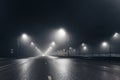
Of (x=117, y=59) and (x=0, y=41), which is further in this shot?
(x=0, y=41)

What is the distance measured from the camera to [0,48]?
88.2 metres

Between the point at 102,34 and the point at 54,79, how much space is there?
6972 centimetres

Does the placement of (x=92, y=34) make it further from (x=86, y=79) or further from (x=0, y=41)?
(x=86, y=79)

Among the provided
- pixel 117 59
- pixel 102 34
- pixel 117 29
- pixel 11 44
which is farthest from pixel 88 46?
pixel 117 59

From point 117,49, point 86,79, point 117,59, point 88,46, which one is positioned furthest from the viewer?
point 88,46

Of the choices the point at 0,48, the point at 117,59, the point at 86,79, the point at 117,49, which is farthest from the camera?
the point at 0,48

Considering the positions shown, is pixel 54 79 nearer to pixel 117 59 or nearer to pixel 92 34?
pixel 117 59

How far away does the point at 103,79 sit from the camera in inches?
456

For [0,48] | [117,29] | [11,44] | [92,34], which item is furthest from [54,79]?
[11,44]

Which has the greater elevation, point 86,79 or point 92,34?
point 92,34

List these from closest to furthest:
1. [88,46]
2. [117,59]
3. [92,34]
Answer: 1. [117,59]
2. [92,34]
3. [88,46]

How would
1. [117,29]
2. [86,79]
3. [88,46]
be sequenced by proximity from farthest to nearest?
[88,46]
[117,29]
[86,79]

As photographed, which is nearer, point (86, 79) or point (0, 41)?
point (86, 79)

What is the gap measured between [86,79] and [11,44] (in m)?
88.4
